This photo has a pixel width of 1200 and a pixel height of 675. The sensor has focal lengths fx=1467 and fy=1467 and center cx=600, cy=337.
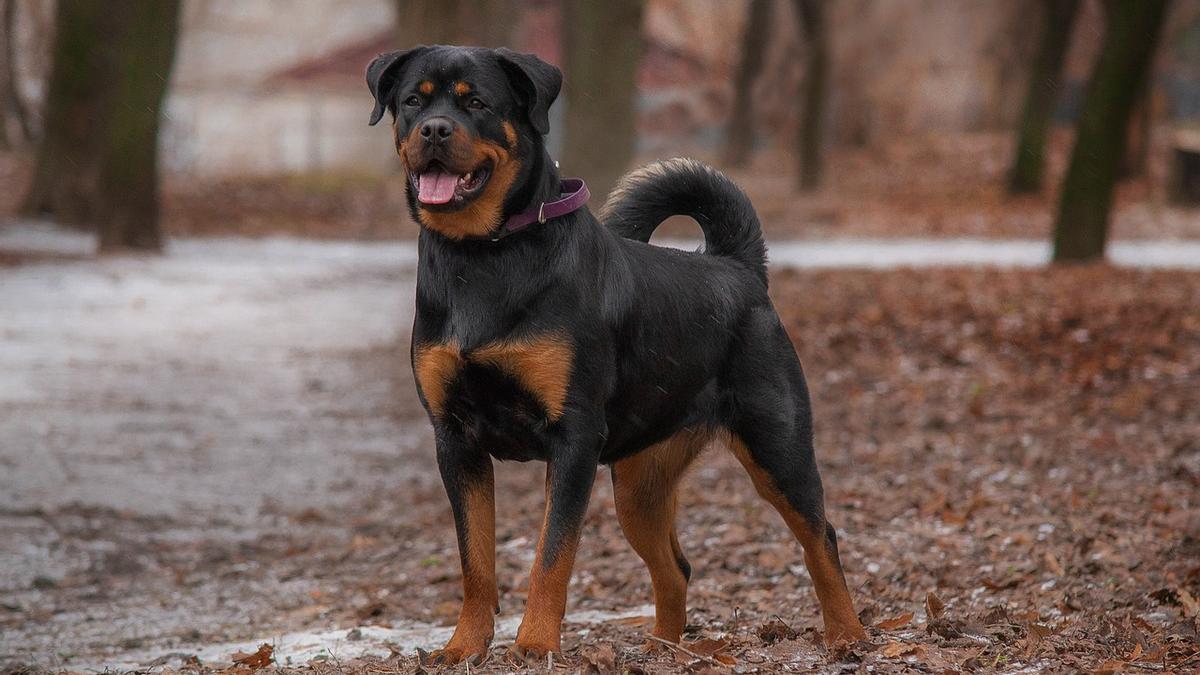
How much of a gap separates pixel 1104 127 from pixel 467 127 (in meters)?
13.4

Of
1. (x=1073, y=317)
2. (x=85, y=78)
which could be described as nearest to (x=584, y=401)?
(x=1073, y=317)

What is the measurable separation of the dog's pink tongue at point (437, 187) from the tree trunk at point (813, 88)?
90.4 feet

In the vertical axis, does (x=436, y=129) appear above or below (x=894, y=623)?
above

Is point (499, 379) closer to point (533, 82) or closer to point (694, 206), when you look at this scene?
point (533, 82)

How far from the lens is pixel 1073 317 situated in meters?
13.2

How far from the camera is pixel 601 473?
9875 mm

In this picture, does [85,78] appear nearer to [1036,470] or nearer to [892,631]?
[1036,470]

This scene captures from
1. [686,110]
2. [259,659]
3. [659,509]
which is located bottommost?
[686,110]

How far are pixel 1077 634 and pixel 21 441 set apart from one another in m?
7.55

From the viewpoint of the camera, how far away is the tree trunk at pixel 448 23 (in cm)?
2734

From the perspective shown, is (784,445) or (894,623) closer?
(784,445)

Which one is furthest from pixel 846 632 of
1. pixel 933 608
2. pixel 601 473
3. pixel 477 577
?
pixel 601 473

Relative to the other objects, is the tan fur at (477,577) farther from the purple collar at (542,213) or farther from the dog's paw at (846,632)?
the dog's paw at (846,632)

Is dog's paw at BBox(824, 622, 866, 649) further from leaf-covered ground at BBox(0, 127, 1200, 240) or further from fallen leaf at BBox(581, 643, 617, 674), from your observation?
leaf-covered ground at BBox(0, 127, 1200, 240)
